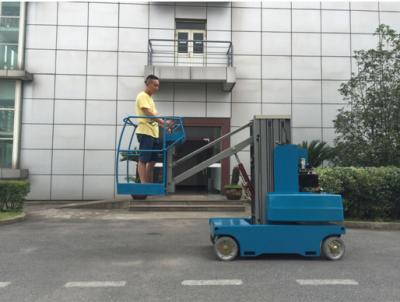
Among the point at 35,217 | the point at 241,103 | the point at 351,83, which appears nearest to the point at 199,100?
the point at 241,103

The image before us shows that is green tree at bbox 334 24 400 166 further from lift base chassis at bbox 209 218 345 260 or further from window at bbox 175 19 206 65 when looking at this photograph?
lift base chassis at bbox 209 218 345 260

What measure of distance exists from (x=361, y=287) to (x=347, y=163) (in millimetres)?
7976

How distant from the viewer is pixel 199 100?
15047 millimetres

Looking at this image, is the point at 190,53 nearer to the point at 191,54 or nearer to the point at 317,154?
the point at 191,54

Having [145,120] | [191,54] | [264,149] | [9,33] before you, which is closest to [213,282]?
[264,149]

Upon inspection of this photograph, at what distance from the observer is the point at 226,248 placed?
5977mm

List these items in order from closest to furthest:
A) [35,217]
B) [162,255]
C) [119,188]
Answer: [119,188] < [162,255] < [35,217]

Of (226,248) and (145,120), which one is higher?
(145,120)

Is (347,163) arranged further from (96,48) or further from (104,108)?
(96,48)

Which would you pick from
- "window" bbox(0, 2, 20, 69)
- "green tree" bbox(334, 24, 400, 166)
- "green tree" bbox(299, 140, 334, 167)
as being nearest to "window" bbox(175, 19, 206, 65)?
"green tree" bbox(299, 140, 334, 167)

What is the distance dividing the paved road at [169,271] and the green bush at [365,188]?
1.48 m

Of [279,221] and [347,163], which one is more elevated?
[347,163]

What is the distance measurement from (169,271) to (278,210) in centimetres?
196

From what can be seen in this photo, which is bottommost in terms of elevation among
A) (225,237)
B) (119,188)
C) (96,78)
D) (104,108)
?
(225,237)
